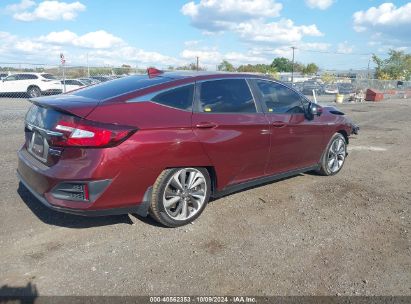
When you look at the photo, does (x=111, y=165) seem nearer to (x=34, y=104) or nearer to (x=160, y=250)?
(x=160, y=250)

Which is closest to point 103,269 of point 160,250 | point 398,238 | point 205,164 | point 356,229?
point 160,250

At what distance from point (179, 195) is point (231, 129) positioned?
3.03 feet

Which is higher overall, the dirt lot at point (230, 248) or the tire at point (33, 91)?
the tire at point (33, 91)

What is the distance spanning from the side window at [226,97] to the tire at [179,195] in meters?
0.70

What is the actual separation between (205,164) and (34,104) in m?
1.87

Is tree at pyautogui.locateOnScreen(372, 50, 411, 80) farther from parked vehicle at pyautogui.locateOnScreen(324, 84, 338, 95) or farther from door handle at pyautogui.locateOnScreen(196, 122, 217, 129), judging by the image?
door handle at pyautogui.locateOnScreen(196, 122, 217, 129)

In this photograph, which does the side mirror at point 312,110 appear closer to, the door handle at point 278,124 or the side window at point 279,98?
the side window at point 279,98

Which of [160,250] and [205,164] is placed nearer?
[160,250]

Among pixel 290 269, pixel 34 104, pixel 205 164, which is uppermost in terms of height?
pixel 34 104

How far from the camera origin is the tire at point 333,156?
235 inches

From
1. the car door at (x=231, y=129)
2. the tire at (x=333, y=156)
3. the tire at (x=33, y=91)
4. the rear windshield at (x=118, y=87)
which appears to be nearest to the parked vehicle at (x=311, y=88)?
the tire at (x=33, y=91)

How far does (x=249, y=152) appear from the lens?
4.51 meters

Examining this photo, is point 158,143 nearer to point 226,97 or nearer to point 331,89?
point 226,97

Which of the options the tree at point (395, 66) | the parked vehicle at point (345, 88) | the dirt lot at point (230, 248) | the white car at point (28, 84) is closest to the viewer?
the dirt lot at point (230, 248)
